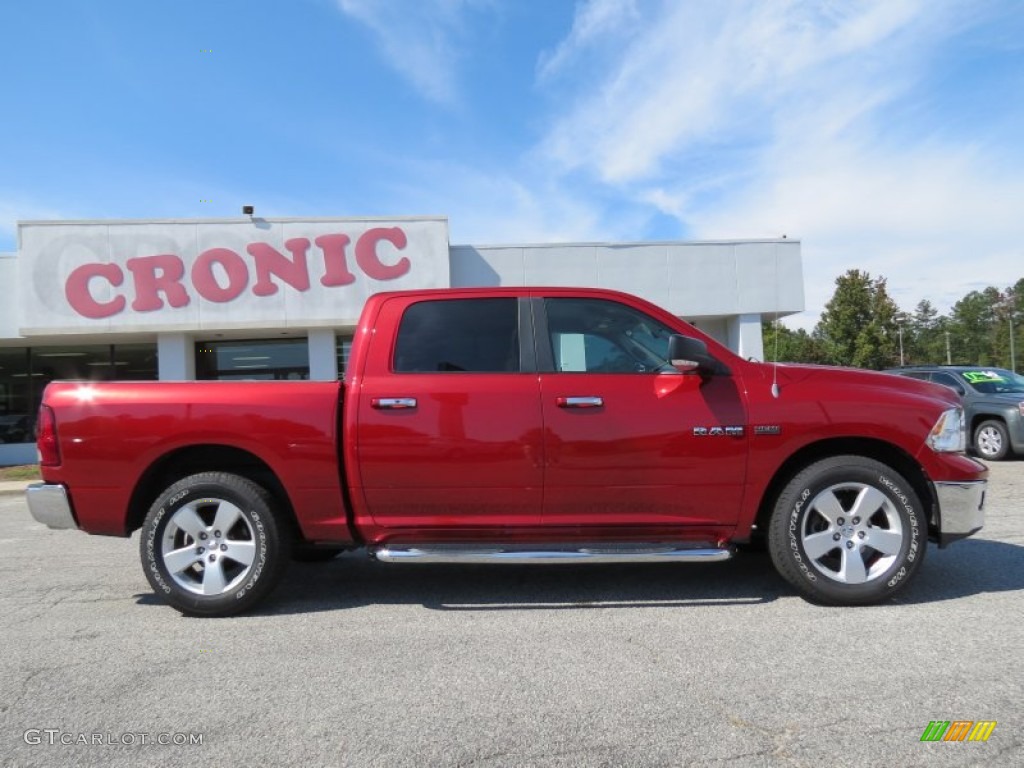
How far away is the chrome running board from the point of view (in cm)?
379

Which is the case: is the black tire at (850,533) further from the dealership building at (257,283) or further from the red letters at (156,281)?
the red letters at (156,281)

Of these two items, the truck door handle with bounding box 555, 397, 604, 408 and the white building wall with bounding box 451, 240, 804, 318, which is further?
the white building wall with bounding box 451, 240, 804, 318

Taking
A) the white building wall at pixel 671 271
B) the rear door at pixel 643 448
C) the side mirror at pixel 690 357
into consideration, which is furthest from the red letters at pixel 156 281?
the side mirror at pixel 690 357

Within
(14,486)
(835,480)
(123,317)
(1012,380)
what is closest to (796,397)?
(835,480)

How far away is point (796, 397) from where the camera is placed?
3.96m

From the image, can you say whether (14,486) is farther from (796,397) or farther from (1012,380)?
(1012,380)

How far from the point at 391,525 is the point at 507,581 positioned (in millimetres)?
1058

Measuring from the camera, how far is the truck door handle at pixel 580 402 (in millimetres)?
3924

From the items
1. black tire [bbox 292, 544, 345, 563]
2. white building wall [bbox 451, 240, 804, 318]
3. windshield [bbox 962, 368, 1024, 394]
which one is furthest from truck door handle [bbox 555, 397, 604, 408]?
white building wall [bbox 451, 240, 804, 318]

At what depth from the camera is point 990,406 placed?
10.9 m

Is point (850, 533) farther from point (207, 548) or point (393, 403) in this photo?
point (207, 548)

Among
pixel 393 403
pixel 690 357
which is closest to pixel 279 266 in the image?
pixel 393 403

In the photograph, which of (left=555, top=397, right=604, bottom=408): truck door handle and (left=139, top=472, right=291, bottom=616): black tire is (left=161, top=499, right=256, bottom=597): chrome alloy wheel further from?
(left=555, top=397, right=604, bottom=408): truck door handle

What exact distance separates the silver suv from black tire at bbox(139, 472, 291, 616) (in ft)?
32.8
